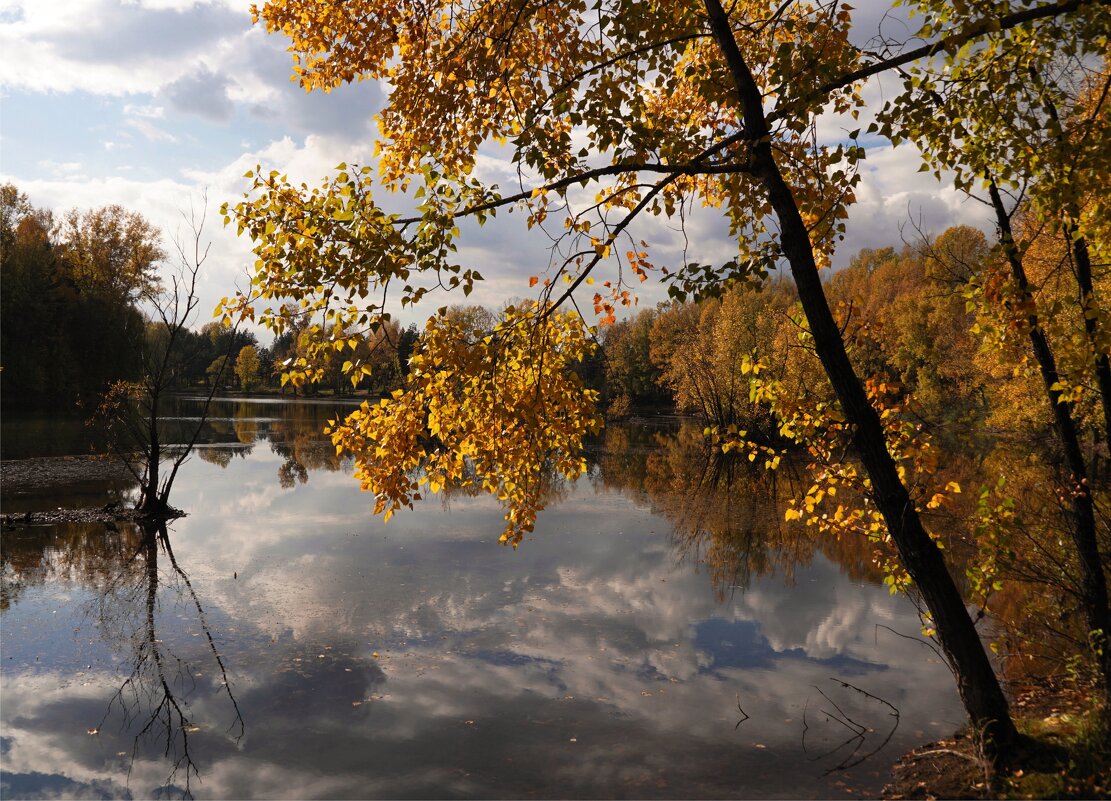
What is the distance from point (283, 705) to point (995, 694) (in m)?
6.89

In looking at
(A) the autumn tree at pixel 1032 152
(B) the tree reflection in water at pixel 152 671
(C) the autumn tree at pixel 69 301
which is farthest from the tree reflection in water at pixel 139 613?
(C) the autumn tree at pixel 69 301

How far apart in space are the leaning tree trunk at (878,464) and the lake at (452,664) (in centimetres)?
168

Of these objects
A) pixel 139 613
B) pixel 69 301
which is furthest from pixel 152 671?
pixel 69 301

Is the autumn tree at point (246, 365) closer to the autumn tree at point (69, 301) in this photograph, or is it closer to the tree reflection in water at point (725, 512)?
the autumn tree at point (69, 301)

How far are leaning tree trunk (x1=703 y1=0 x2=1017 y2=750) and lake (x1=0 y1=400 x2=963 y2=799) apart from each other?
1.68 m

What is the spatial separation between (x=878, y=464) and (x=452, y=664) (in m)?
6.04

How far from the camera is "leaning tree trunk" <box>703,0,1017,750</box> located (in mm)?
5340

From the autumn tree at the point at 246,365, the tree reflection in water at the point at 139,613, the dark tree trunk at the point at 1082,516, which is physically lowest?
the tree reflection in water at the point at 139,613

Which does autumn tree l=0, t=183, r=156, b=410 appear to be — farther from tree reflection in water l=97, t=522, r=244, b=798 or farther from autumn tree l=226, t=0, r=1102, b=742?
autumn tree l=226, t=0, r=1102, b=742

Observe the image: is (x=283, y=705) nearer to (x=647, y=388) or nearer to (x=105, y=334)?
(x=105, y=334)

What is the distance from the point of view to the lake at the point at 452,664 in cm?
697

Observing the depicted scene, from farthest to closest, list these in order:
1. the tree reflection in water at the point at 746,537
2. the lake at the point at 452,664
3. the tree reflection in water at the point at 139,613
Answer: the tree reflection in water at the point at 746,537 < the tree reflection in water at the point at 139,613 < the lake at the point at 452,664

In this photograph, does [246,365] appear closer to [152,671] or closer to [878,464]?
[152,671]

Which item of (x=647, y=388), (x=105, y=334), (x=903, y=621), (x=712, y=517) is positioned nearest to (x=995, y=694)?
(x=903, y=621)
